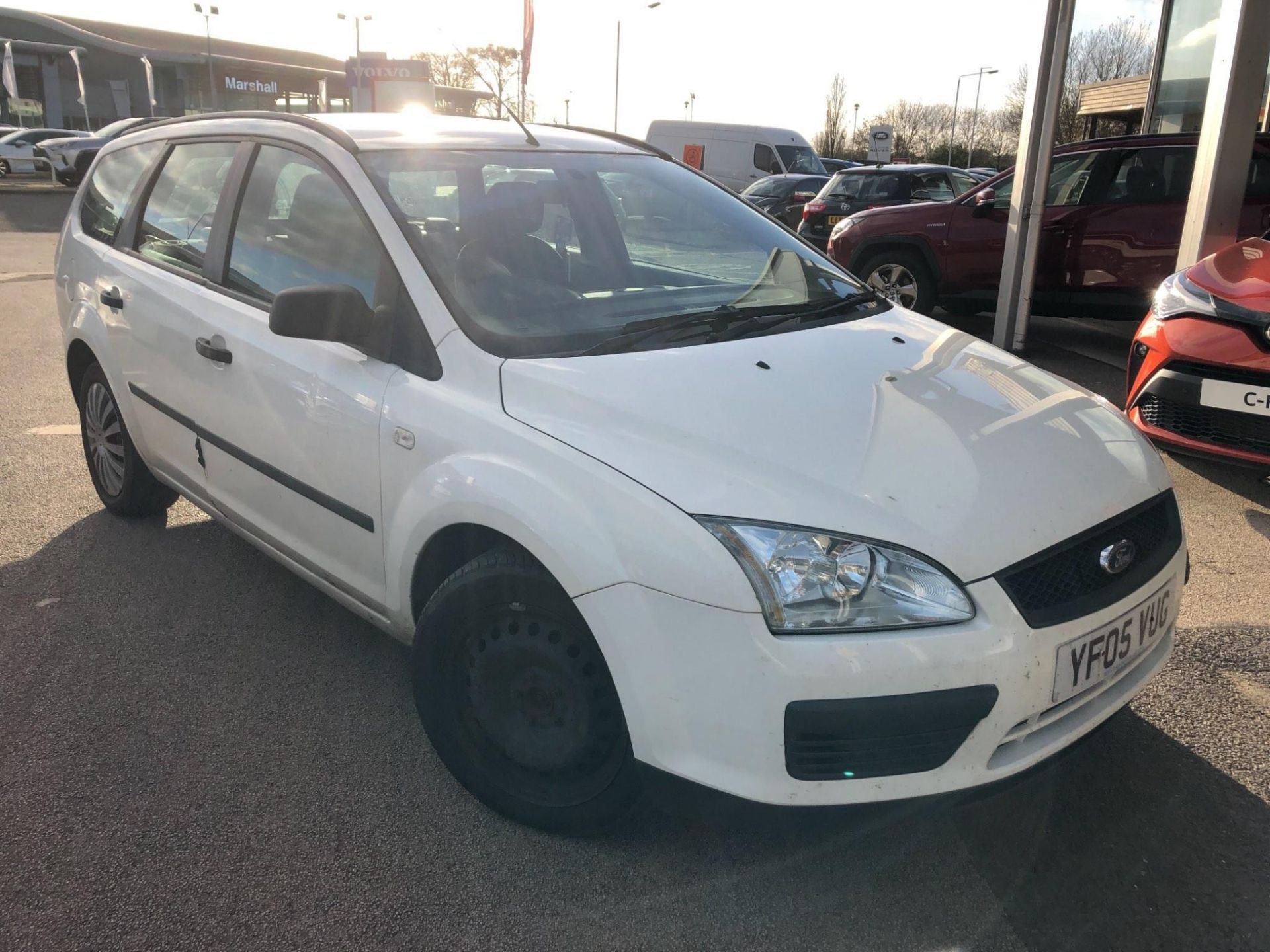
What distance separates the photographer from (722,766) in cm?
199

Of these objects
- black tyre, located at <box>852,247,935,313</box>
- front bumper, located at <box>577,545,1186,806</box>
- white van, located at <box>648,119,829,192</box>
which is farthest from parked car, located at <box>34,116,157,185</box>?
front bumper, located at <box>577,545,1186,806</box>

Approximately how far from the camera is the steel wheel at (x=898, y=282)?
9.23m

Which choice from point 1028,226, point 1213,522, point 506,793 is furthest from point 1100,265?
point 506,793

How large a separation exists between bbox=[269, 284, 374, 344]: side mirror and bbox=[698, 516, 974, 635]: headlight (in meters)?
1.17

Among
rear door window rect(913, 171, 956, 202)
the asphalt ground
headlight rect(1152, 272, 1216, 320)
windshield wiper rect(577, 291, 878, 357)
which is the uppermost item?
rear door window rect(913, 171, 956, 202)

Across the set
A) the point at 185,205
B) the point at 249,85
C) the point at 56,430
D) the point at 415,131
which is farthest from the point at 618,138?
the point at 249,85

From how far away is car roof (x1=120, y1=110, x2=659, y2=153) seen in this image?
119 inches

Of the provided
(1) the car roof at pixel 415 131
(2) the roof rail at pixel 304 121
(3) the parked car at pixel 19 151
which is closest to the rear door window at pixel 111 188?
(1) the car roof at pixel 415 131

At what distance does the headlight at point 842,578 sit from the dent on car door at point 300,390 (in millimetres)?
1138

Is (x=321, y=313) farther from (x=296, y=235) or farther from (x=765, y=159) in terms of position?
(x=765, y=159)

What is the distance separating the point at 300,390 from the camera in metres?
2.87

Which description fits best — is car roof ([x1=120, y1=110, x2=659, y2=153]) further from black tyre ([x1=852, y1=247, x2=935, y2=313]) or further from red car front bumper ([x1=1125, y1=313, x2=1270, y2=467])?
black tyre ([x1=852, y1=247, x2=935, y2=313])

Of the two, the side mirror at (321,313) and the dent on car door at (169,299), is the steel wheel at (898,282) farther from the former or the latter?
the side mirror at (321,313)

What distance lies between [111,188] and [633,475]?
334 centimetres
